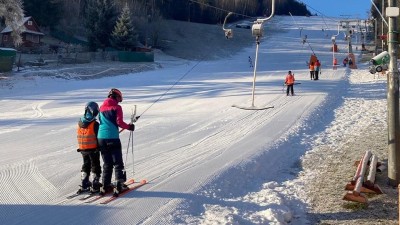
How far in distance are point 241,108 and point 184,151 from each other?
1032cm

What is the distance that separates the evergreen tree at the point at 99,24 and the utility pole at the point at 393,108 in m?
57.9

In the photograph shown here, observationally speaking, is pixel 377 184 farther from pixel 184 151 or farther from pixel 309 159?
pixel 184 151

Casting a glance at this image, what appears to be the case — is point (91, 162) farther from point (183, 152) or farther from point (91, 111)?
point (183, 152)

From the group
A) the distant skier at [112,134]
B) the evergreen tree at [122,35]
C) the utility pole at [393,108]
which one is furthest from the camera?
the evergreen tree at [122,35]

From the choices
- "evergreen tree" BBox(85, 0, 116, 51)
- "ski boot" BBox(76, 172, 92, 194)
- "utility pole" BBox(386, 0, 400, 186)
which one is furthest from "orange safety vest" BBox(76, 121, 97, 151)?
"evergreen tree" BBox(85, 0, 116, 51)

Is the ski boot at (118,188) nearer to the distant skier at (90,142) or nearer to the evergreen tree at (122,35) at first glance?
the distant skier at (90,142)

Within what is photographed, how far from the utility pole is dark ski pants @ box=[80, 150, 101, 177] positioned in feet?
18.2

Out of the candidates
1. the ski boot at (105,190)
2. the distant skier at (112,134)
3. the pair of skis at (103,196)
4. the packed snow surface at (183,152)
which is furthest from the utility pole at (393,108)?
the ski boot at (105,190)

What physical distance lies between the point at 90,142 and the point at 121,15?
57792 mm

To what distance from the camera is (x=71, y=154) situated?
1385 centimetres

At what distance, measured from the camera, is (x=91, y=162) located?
962cm

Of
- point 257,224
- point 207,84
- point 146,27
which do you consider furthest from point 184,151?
point 146,27

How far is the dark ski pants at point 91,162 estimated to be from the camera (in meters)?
9.45

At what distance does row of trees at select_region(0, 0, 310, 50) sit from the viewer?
6656 centimetres
